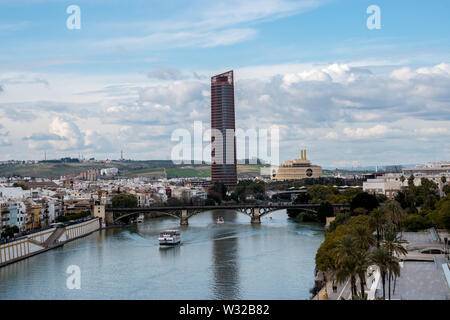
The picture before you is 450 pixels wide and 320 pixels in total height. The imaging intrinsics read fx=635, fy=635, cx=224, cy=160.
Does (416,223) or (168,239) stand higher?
(416,223)

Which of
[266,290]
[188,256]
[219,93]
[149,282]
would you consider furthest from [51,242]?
[219,93]

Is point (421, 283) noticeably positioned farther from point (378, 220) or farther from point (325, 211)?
point (325, 211)

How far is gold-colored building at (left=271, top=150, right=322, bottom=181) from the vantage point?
84625 mm

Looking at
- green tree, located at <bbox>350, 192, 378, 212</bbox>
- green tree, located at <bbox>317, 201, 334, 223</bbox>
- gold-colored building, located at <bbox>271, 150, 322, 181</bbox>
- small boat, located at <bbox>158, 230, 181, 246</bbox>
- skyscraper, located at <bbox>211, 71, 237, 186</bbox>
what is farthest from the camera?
gold-colored building, located at <bbox>271, 150, 322, 181</bbox>

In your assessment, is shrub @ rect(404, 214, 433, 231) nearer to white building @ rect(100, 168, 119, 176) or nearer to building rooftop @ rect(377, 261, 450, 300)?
building rooftop @ rect(377, 261, 450, 300)

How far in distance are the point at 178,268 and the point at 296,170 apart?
6669cm

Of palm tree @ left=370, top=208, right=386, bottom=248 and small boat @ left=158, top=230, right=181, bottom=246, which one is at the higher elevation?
palm tree @ left=370, top=208, right=386, bottom=248

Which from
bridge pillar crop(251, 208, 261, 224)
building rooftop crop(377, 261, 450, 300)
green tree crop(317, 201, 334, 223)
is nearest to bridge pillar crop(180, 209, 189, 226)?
bridge pillar crop(251, 208, 261, 224)

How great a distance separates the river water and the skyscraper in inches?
1473

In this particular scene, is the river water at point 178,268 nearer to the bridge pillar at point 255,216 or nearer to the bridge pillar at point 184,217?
the bridge pillar at point 184,217

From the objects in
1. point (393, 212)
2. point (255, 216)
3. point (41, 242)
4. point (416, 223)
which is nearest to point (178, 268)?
point (41, 242)

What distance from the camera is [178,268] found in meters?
19.0

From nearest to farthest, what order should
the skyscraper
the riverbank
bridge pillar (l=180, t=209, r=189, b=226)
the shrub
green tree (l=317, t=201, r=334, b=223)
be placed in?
the riverbank < the shrub < green tree (l=317, t=201, r=334, b=223) < bridge pillar (l=180, t=209, r=189, b=226) < the skyscraper
